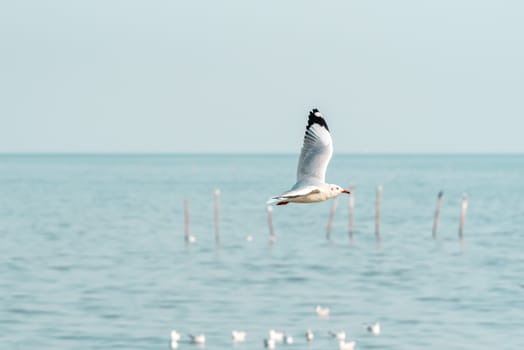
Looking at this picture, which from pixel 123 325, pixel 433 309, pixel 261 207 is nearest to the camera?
pixel 123 325

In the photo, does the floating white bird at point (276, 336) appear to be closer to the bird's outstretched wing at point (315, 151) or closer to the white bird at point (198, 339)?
the white bird at point (198, 339)

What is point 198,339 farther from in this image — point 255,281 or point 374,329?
point 255,281

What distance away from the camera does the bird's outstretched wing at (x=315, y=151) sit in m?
16.8

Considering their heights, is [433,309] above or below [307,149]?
below

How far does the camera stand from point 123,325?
131 feet

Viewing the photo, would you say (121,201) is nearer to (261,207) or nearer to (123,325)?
(261,207)

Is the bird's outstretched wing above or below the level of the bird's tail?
above

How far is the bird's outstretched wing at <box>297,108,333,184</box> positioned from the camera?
16.8m

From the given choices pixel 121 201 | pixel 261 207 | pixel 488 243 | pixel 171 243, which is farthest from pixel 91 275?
pixel 121 201

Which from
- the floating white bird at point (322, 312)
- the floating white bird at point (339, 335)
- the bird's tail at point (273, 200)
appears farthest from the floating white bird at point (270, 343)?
the bird's tail at point (273, 200)

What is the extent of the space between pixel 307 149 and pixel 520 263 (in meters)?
45.7

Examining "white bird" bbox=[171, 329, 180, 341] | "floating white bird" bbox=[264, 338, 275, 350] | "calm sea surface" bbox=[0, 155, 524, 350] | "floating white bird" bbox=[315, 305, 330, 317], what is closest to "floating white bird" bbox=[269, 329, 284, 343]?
"floating white bird" bbox=[264, 338, 275, 350]

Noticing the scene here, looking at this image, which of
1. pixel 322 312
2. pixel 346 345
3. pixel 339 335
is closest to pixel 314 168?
pixel 346 345

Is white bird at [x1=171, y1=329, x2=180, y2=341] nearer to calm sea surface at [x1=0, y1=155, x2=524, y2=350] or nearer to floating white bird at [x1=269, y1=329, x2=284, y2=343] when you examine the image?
calm sea surface at [x1=0, y1=155, x2=524, y2=350]
